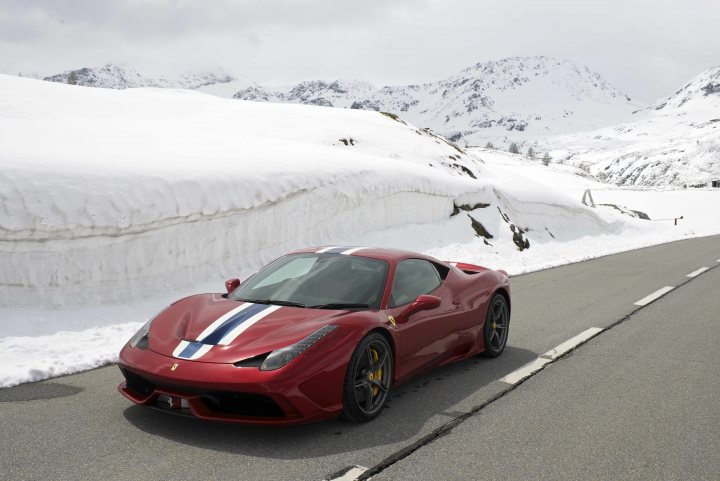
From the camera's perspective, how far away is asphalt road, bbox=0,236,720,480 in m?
3.67

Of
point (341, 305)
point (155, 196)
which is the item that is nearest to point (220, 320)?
point (341, 305)

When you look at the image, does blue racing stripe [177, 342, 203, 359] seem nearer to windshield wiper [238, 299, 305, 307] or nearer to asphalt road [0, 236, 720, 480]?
asphalt road [0, 236, 720, 480]

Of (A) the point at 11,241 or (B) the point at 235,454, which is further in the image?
(A) the point at 11,241

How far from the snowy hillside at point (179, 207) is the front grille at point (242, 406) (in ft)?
8.09

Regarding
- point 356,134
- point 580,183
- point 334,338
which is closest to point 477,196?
point 356,134

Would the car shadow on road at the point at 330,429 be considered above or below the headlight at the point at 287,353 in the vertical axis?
below

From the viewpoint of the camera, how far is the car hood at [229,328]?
13.3ft

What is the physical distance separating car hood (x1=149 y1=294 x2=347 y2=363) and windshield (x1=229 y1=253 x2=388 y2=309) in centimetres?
23

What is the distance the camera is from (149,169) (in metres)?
11.0

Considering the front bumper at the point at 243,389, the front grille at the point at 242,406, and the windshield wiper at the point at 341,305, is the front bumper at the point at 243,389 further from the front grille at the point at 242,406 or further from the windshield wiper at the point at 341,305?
the windshield wiper at the point at 341,305

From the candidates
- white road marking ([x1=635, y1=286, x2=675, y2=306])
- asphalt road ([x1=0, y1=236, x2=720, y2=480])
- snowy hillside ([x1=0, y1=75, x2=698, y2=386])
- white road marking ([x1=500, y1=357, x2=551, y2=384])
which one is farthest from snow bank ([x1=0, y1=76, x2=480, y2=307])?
white road marking ([x1=635, y1=286, x2=675, y2=306])

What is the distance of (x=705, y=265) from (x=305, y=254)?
14.1 meters

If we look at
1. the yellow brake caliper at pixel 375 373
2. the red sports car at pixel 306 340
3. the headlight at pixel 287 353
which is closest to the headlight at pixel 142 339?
the red sports car at pixel 306 340

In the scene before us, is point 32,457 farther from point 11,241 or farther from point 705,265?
point 705,265
